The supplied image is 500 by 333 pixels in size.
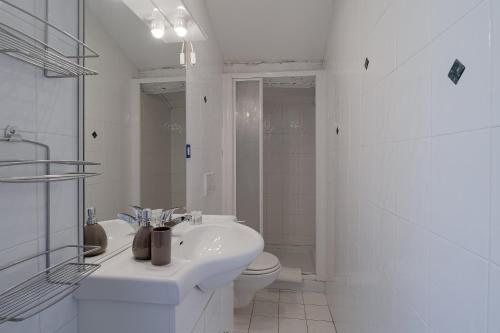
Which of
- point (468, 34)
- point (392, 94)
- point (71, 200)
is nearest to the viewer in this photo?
point (468, 34)

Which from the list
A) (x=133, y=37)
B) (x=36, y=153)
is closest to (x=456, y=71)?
(x=36, y=153)

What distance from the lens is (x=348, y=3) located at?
5.02ft

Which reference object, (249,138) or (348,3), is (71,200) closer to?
(348,3)

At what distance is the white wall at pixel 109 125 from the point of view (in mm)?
938

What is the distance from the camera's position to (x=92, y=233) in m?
0.92

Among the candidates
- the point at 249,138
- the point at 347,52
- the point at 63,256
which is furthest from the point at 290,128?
the point at 63,256

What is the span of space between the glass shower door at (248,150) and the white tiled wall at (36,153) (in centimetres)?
190

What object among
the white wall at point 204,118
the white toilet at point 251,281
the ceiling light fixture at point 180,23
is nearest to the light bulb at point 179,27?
the ceiling light fixture at point 180,23

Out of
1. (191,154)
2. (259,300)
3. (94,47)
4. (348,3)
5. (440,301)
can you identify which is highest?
(348,3)

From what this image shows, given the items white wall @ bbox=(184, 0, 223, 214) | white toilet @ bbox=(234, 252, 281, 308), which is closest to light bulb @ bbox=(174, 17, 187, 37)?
white wall @ bbox=(184, 0, 223, 214)

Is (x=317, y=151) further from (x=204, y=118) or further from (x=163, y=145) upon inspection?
(x=163, y=145)

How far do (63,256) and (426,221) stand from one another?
39.8 inches

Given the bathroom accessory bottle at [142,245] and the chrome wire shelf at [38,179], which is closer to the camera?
the chrome wire shelf at [38,179]

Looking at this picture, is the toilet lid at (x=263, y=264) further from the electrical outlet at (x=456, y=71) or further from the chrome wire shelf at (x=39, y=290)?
the electrical outlet at (x=456, y=71)
